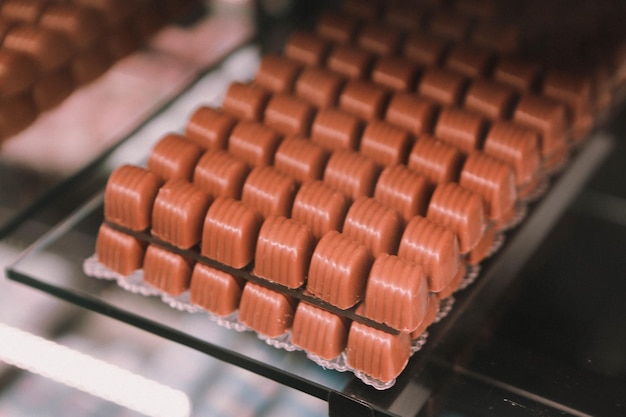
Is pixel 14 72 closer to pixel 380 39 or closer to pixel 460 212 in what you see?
pixel 380 39

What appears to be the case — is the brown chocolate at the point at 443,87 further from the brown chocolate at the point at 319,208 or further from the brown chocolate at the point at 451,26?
the brown chocolate at the point at 319,208

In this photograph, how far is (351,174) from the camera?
210 centimetres

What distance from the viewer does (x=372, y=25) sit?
2.65 meters

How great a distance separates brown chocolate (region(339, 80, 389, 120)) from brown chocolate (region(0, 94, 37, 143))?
2.65 feet

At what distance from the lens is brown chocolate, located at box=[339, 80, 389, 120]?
7.73ft

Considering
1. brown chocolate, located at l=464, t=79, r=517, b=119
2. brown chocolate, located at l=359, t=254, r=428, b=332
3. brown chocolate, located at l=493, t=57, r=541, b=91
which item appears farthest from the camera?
brown chocolate, located at l=493, t=57, r=541, b=91

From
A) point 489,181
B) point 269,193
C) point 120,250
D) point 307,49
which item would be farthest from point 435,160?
point 120,250

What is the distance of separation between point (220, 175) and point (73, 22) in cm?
76

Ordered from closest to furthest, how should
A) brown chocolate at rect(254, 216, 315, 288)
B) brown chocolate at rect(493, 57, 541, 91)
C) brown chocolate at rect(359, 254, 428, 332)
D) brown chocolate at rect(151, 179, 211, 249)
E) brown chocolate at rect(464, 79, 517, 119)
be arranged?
brown chocolate at rect(359, 254, 428, 332), brown chocolate at rect(254, 216, 315, 288), brown chocolate at rect(151, 179, 211, 249), brown chocolate at rect(464, 79, 517, 119), brown chocolate at rect(493, 57, 541, 91)

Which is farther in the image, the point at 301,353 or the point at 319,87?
the point at 319,87

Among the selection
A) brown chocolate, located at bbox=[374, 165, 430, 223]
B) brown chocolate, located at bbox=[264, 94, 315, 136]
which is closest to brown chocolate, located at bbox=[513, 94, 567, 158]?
brown chocolate, located at bbox=[374, 165, 430, 223]

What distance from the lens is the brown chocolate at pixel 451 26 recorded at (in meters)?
2.63

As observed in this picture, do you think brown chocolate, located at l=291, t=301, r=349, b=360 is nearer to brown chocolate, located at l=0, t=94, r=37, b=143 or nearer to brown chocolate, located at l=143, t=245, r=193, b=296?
brown chocolate, located at l=143, t=245, r=193, b=296

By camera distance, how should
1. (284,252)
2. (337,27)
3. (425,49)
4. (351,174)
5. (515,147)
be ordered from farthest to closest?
(337,27), (425,49), (515,147), (351,174), (284,252)
